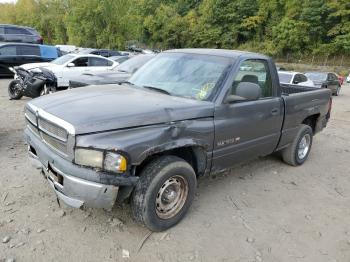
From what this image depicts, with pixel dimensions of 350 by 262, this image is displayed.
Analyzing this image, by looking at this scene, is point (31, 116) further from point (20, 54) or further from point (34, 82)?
point (20, 54)

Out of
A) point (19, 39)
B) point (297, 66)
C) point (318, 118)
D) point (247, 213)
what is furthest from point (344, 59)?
point (247, 213)

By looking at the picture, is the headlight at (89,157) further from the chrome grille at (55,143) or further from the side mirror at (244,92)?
the side mirror at (244,92)

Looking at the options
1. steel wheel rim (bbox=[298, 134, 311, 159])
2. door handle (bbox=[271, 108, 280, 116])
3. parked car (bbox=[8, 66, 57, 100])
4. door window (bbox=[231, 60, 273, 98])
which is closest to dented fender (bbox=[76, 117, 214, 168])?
door window (bbox=[231, 60, 273, 98])

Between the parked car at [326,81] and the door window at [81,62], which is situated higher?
the door window at [81,62]

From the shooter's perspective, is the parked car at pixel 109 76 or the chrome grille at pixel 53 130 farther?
the parked car at pixel 109 76

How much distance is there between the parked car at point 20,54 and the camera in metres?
15.2

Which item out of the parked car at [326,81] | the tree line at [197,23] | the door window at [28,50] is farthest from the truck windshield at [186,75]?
the tree line at [197,23]

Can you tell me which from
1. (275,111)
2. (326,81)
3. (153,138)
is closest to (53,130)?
(153,138)

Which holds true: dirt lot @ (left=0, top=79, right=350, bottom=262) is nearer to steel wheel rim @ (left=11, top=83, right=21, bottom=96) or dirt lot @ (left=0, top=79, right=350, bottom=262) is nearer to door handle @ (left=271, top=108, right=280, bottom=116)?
door handle @ (left=271, top=108, right=280, bottom=116)

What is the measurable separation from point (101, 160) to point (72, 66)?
9.60 metres

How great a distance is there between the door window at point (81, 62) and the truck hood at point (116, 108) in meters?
8.54

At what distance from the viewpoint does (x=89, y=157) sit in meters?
3.02

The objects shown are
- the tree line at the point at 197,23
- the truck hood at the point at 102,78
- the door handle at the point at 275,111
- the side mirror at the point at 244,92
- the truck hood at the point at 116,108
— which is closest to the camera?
the truck hood at the point at 116,108

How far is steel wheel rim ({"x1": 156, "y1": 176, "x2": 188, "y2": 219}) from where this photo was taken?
3.58 m
